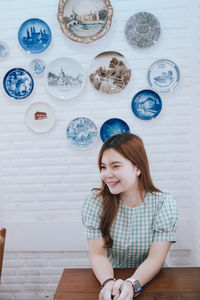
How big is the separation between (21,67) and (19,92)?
20 centimetres

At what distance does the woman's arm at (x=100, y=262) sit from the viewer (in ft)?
4.10

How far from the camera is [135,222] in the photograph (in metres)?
1.48

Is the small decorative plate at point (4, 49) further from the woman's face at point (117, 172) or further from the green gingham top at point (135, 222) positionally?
the green gingham top at point (135, 222)

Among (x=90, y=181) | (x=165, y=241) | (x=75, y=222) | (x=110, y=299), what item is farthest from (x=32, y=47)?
(x=110, y=299)

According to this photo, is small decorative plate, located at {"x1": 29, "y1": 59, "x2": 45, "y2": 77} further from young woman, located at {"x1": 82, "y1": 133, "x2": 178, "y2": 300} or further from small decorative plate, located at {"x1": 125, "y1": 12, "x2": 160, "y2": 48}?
young woman, located at {"x1": 82, "y1": 133, "x2": 178, "y2": 300}

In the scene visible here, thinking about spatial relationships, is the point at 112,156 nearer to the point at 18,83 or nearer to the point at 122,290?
the point at 122,290

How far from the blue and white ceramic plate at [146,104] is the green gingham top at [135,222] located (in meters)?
0.76

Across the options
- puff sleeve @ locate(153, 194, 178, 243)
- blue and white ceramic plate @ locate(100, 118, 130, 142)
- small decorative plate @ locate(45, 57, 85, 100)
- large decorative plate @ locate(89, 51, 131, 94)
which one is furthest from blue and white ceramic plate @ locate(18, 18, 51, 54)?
puff sleeve @ locate(153, 194, 178, 243)

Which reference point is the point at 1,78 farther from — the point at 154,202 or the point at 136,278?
the point at 136,278

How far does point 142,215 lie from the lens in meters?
1.48

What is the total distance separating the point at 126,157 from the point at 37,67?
115 cm

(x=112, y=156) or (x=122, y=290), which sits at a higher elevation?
(x=112, y=156)

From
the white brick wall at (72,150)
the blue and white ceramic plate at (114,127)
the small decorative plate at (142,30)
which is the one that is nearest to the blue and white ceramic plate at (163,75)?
the white brick wall at (72,150)

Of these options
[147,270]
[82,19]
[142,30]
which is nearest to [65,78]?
[82,19]
